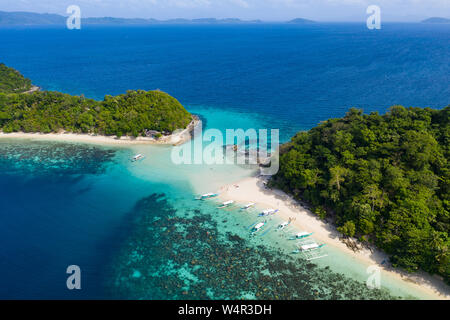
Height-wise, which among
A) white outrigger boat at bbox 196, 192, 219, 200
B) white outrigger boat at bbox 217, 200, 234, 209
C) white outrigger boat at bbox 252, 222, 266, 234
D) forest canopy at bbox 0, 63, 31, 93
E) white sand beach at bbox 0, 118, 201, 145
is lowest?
white outrigger boat at bbox 252, 222, 266, 234

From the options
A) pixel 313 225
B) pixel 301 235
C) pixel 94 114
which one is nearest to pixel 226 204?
pixel 301 235

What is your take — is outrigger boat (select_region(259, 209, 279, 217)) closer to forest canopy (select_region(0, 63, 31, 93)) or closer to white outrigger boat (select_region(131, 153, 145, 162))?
white outrigger boat (select_region(131, 153, 145, 162))

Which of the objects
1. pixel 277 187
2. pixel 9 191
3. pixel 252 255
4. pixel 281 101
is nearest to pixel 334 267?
pixel 252 255

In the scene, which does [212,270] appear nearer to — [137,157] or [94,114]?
[137,157]

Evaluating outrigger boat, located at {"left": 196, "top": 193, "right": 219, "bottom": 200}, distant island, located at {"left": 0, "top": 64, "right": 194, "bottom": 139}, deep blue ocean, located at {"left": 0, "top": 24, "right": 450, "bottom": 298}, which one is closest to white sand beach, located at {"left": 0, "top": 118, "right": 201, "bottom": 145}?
distant island, located at {"left": 0, "top": 64, "right": 194, "bottom": 139}

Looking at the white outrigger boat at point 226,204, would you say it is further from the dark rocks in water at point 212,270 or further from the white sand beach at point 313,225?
the dark rocks in water at point 212,270

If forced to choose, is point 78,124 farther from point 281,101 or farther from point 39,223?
point 281,101

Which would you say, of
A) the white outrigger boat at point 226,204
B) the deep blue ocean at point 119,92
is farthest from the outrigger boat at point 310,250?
the deep blue ocean at point 119,92
